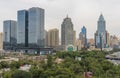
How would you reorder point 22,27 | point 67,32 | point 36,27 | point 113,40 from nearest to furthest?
point 36,27 → point 22,27 → point 67,32 → point 113,40

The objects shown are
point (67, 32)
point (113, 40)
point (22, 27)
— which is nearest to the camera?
point (22, 27)

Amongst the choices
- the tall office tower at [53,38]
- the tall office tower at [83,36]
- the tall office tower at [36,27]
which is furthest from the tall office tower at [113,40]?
the tall office tower at [36,27]

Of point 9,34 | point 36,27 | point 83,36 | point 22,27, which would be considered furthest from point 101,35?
point 36,27

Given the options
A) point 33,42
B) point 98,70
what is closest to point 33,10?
point 33,42

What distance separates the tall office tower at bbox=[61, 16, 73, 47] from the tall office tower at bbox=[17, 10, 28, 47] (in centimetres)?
1244

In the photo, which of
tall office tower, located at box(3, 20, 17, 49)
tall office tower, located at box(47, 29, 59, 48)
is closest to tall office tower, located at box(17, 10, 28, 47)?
tall office tower, located at box(3, 20, 17, 49)

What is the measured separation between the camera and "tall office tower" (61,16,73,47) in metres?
55.6

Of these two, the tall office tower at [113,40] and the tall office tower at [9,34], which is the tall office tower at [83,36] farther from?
the tall office tower at [9,34]

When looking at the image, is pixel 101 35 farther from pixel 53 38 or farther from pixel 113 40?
pixel 53 38

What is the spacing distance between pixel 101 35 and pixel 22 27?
28013mm

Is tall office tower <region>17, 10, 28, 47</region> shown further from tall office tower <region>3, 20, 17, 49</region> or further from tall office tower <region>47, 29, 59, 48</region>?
tall office tower <region>47, 29, 59, 48</region>

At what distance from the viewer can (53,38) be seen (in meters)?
53.7

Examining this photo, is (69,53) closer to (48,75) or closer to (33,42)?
(33,42)

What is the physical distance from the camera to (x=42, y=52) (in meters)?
43.7
